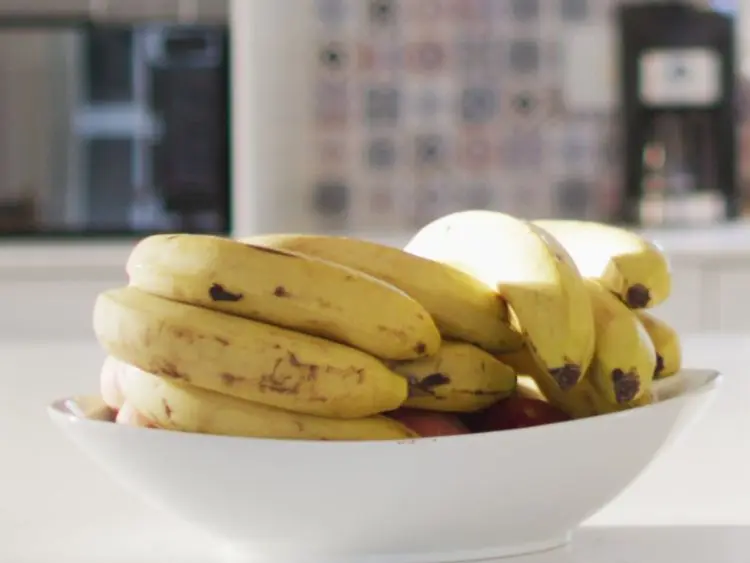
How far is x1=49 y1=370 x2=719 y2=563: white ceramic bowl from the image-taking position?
0.34 m

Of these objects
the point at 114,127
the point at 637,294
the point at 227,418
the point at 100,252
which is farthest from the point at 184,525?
the point at 114,127

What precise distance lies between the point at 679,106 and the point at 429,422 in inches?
66.5

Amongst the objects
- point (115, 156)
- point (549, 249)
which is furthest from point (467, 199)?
point (549, 249)

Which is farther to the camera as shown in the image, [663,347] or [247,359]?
[663,347]

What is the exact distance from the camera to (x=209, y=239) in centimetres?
36

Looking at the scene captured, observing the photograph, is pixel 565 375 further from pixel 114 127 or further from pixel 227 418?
pixel 114 127

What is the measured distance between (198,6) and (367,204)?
52cm

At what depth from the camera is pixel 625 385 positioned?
1.26 feet

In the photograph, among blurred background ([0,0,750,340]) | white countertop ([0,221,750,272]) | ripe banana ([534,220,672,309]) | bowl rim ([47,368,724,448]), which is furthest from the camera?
blurred background ([0,0,750,340])

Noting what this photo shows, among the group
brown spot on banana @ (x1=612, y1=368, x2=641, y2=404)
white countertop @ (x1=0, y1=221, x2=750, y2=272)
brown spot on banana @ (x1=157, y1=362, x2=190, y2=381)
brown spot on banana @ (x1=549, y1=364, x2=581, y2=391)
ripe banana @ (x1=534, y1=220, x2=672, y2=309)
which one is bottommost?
white countertop @ (x1=0, y1=221, x2=750, y2=272)

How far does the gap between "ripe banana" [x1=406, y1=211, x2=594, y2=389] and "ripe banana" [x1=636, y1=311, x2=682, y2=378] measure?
0.24 ft

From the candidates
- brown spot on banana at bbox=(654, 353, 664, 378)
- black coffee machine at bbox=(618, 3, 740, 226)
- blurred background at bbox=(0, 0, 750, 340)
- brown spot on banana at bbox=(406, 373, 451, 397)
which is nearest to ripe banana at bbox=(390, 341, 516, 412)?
brown spot on banana at bbox=(406, 373, 451, 397)

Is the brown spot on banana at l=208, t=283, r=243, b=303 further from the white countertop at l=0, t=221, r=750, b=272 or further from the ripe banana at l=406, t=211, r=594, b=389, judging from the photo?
the white countertop at l=0, t=221, r=750, b=272

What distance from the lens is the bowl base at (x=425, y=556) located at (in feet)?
1.21
